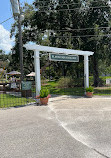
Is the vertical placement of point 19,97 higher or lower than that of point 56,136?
higher

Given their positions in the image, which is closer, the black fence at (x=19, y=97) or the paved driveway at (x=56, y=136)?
the paved driveway at (x=56, y=136)

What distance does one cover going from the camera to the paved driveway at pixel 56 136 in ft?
11.1

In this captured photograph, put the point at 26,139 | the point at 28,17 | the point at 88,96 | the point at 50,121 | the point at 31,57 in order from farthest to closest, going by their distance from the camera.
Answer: the point at 31,57, the point at 28,17, the point at 88,96, the point at 50,121, the point at 26,139

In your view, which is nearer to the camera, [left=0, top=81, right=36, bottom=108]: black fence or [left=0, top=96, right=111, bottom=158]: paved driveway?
[left=0, top=96, right=111, bottom=158]: paved driveway

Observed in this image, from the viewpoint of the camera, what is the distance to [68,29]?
17.0 m

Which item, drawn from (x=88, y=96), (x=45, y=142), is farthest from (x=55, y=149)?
(x=88, y=96)

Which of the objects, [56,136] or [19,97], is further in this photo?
[19,97]

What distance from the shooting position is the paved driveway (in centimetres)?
337

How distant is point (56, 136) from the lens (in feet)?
14.0

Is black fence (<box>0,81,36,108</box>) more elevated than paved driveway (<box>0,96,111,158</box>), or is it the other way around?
black fence (<box>0,81,36,108</box>)

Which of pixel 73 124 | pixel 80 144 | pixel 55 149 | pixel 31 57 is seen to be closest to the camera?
pixel 55 149

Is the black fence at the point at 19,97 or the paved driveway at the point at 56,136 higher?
the black fence at the point at 19,97

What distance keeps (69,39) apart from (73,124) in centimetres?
1294

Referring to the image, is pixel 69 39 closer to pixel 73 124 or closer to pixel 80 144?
pixel 73 124
